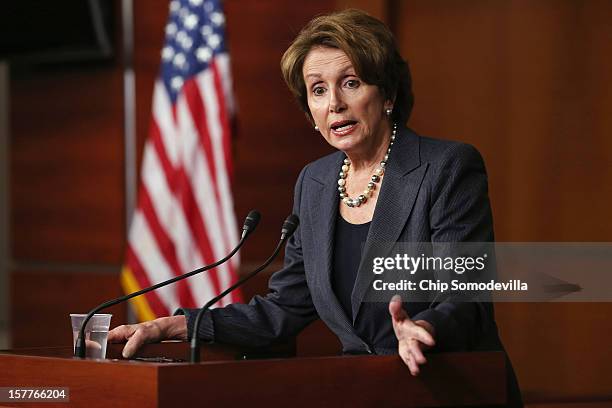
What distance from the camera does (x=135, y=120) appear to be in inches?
216

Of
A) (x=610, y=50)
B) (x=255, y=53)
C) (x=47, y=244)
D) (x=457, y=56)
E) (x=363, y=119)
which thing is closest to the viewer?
(x=363, y=119)

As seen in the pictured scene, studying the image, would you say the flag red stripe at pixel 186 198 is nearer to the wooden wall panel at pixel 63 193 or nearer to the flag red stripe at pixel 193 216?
the flag red stripe at pixel 193 216

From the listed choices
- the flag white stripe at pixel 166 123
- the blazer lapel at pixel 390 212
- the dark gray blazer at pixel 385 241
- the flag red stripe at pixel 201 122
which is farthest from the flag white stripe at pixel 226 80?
the blazer lapel at pixel 390 212

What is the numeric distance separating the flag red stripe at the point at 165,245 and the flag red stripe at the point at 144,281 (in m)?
0.09

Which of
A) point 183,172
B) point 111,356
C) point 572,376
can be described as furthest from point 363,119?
point 572,376

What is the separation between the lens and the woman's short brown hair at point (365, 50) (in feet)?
8.62

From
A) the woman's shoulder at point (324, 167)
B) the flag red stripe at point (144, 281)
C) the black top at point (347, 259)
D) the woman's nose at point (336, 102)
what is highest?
the woman's nose at point (336, 102)

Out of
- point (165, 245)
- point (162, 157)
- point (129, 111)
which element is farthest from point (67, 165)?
point (165, 245)

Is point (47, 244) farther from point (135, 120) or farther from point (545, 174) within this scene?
point (545, 174)

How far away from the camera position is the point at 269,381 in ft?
6.41

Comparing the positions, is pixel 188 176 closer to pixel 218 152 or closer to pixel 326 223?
pixel 218 152

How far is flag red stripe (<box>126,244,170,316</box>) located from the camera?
14.9 feet

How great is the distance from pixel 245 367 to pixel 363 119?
0.94 metres

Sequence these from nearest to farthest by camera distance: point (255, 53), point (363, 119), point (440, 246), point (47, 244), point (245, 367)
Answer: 1. point (245, 367)
2. point (440, 246)
3. point (363, 119)
4. point (255, 53)
5. point (47, 244)
